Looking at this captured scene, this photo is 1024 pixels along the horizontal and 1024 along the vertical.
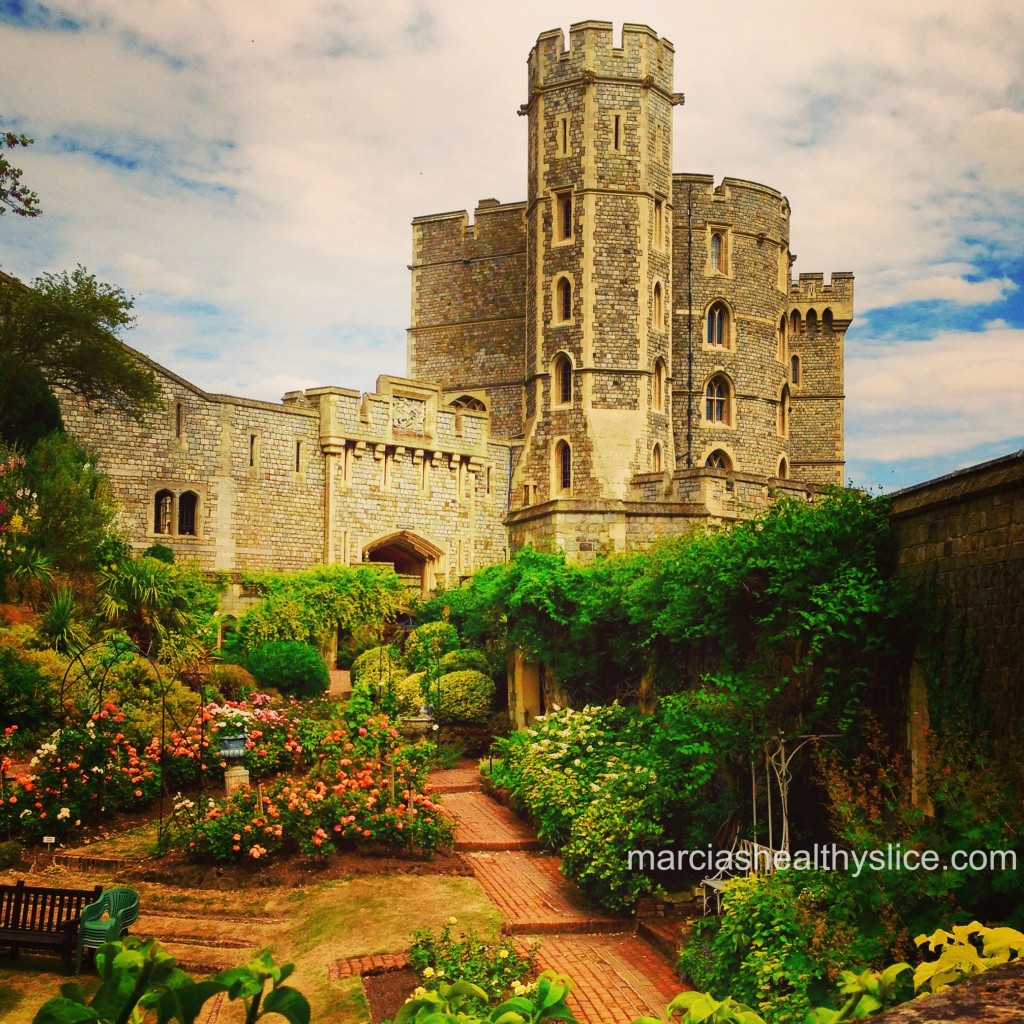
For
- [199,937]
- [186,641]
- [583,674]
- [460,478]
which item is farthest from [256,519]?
[199,937]

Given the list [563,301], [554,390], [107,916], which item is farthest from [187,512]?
[107,916]

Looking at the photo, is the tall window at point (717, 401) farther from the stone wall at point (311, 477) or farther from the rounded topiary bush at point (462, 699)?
the rounded topiary bush at point (462, 699)

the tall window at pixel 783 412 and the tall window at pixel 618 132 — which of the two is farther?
the tall window at pixel 783 412

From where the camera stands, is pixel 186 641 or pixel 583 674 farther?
pixel 186 641

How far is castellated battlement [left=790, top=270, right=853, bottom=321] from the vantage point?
3966 centimetres

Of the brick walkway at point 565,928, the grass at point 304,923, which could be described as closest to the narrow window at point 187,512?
the brick walkway at point 565,928

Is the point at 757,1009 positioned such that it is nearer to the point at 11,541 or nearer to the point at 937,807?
the point at 937,807

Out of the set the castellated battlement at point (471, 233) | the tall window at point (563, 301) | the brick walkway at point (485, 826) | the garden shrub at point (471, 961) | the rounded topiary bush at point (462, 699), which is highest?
the castellated battlement at point (471, 233)

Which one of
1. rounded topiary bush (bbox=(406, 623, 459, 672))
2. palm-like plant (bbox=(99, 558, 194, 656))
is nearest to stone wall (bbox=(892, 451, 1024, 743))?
rounded topiary bush (bbox=(406, 623, 459, 672))

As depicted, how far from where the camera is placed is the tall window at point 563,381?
31.6 metres

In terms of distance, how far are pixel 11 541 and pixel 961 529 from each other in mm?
15254

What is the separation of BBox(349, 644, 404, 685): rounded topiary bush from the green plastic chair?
11506 millimetres

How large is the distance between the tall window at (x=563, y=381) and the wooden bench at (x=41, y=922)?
23510mm

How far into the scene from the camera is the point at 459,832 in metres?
13.1
